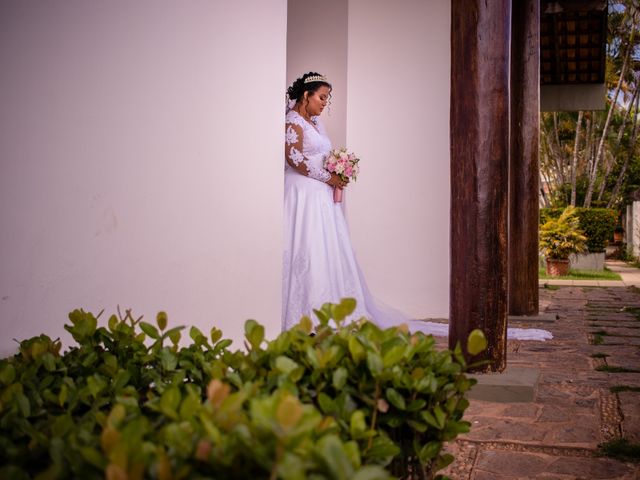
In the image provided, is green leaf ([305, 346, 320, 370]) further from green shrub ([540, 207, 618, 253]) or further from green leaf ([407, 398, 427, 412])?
green shrub ([540, 207, 618, 253])

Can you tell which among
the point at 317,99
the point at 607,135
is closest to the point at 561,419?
the point at 317,99

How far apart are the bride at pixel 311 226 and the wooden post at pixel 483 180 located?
68.9 inches

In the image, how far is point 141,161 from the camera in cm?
277

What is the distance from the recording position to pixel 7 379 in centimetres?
124

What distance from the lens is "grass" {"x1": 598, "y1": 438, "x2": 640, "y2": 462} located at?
2496 mm

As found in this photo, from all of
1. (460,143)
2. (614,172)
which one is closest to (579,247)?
(460,143)

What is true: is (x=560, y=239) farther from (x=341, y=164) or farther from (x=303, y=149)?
(x=303, y=149)

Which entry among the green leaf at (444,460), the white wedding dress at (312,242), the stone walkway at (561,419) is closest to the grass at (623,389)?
the stone walkway at (561,419)

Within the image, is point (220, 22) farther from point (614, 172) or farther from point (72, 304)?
point (614, 172)

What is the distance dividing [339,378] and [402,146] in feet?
18.3

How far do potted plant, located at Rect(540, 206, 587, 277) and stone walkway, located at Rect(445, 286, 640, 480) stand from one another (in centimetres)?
876

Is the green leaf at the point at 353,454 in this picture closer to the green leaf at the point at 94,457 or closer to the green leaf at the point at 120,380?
the green leaf at the point at 94,457

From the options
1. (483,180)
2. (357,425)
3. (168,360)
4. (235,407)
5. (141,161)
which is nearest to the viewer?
(235,407)

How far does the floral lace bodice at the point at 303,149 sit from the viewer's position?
5.36 m
